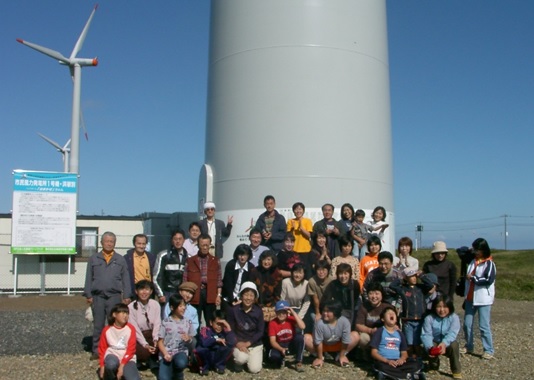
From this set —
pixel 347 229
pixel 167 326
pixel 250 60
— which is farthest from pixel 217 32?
pixel 167 326

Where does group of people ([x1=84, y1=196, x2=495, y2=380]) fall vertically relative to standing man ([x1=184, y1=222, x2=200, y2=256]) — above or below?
below

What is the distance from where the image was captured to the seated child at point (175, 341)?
723cm

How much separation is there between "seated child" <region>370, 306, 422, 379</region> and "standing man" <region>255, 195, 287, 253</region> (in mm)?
2260

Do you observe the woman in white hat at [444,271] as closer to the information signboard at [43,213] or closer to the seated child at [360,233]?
the seated child at [360,233]

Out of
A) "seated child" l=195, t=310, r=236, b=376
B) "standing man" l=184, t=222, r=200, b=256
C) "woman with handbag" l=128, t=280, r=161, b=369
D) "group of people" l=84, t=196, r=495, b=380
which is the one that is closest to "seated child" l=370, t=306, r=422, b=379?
"group of people" l=84, t=196, r=495, b=380

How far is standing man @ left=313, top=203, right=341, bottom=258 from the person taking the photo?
9.51m

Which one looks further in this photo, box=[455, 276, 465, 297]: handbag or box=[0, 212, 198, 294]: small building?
box=[0, 212, 198, 294]: small building

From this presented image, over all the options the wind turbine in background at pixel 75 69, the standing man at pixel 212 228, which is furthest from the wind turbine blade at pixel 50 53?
the standing man at pixel 212 228

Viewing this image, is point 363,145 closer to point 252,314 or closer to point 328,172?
point 328,172

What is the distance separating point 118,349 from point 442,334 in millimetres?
3927

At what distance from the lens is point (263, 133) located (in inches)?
429

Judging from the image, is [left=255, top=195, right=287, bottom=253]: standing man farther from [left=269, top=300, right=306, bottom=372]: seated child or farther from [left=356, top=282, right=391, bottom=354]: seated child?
[left=356, top=282, right=391, bottom=354]: seated child

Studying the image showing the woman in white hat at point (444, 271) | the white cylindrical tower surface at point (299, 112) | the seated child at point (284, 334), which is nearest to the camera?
the seated child at point (284, 334)

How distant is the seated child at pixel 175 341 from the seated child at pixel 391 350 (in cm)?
224
